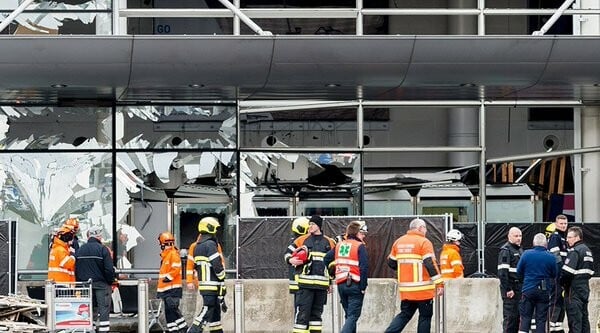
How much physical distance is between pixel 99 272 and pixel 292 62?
4667mm

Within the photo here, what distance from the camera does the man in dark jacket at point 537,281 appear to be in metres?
19.1

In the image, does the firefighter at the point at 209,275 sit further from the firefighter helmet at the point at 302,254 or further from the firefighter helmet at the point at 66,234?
the firefighter helmet at the point at 66,234

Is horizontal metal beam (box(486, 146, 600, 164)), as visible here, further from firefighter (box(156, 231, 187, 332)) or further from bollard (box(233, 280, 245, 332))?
bollard (box(233, 280, 245, 332))

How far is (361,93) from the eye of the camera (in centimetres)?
2500

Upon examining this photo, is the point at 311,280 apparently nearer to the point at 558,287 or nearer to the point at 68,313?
the point at 68,313

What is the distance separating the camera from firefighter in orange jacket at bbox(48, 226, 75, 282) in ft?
69.3

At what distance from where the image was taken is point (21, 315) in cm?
2023

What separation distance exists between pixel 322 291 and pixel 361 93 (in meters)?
5.97

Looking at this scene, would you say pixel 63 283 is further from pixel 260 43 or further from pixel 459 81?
pixel 459 81

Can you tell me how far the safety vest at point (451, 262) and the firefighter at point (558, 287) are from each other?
1.44m

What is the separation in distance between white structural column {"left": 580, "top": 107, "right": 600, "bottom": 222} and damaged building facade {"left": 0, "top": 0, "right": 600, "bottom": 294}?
0.10ft

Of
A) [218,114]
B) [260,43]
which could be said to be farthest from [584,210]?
[260,43]

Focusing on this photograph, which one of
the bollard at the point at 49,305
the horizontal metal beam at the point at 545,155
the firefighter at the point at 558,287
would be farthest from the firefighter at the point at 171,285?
the horizontal metal beam at the point at 545,155

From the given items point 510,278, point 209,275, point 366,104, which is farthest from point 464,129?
point 209,275
